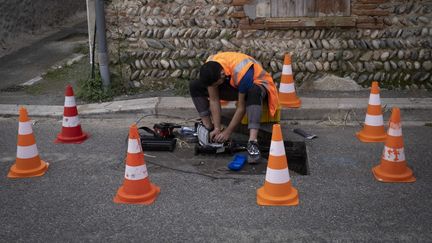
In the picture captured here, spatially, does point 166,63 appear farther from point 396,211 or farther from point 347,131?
point 396,211

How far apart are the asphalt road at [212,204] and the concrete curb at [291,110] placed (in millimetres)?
1028

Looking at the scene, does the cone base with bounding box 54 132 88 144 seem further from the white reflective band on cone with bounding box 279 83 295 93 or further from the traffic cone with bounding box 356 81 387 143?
the traffic cone with bounding box 356 81 387 143

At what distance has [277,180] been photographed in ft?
14.9

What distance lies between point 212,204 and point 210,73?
1649 mm

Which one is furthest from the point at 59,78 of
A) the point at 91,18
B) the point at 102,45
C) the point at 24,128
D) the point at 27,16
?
the point at 24,128

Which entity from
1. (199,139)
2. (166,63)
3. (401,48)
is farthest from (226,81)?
(401,48)

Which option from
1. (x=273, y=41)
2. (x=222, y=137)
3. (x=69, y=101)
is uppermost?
(x=273, y=41)

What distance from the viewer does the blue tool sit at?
5.38 meters

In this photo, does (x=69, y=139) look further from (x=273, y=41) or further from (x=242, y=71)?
(x=273, y=41)

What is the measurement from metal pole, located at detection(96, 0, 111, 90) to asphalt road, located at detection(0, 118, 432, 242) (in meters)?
2.23

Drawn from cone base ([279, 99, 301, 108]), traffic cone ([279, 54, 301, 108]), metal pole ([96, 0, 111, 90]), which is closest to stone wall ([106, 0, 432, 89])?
metal pole ([96, 0, 111, 90])

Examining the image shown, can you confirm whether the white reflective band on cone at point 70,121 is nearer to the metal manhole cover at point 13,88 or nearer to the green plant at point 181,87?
the green plant at point 181,87

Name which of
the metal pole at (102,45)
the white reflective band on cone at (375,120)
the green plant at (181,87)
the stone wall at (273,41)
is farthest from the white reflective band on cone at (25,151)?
the white reflective band on cone at (375,120)

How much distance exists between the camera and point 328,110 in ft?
23.0
